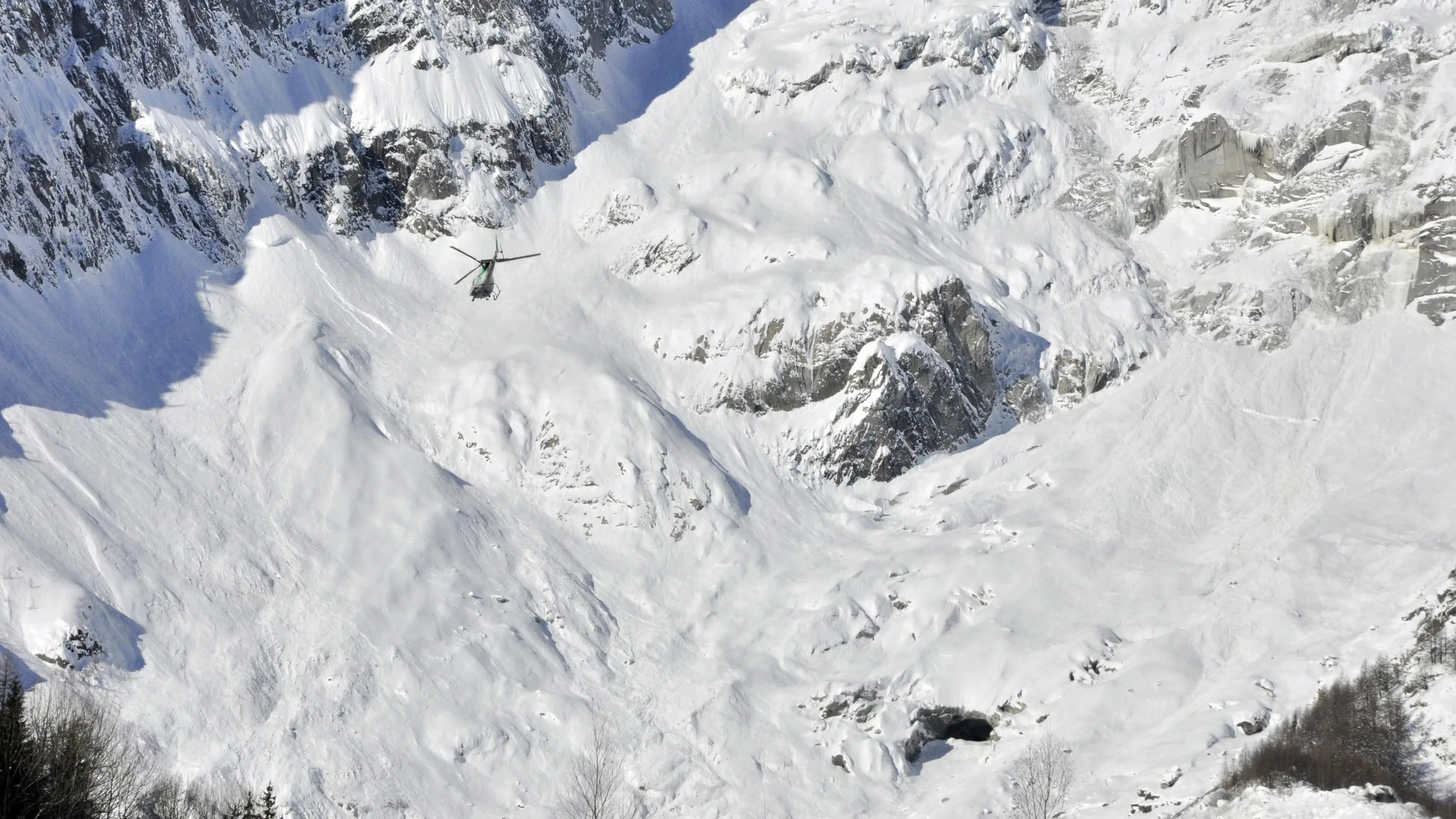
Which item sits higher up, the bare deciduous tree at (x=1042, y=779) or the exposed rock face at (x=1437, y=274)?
the exposed rock face at (x=1437, y=274)

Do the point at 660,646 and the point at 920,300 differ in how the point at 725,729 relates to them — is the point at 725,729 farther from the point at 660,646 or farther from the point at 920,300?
the point at 920,300

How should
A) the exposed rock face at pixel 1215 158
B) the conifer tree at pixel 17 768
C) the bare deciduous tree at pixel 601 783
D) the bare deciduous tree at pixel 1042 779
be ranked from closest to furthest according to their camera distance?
1. the conifer tree at pixel 17 768
2. the bare deciduous tree at pixel 1042 779
3. the bare deciduous tree at pixel 601 783
4. the exposed rock face at pixel 1215 158

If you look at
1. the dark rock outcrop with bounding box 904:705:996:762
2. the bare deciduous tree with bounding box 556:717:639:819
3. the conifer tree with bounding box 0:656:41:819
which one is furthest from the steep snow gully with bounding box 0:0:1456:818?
the conifer tree with bounding box 0:656:41:819

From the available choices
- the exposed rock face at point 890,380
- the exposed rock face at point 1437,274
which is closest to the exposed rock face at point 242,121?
the exposed rock face at point 890,380

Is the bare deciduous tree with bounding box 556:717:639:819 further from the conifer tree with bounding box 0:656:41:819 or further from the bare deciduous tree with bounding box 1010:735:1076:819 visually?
the conifer tree with bounding box 0:656:41:819

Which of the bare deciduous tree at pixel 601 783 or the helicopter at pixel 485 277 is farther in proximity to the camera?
the helicopter at pixel 485 277

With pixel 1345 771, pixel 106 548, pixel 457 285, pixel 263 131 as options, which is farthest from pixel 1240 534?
pixel 263 131

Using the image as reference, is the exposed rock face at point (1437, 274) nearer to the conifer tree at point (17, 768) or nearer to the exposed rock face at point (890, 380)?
the exposed rock face at point (890, 380)
